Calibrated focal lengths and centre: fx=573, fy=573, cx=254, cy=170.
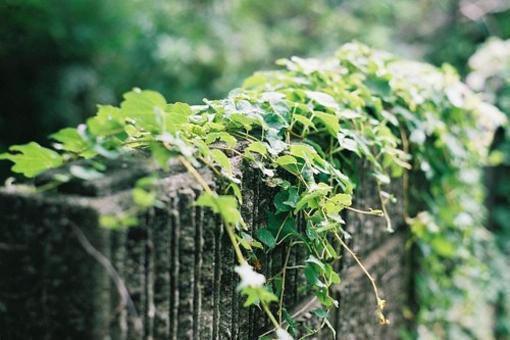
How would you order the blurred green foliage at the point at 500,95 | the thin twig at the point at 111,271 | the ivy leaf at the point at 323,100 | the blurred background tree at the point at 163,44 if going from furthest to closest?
the blurred background tree at the point at 163,44
the blurred green foliage at the point at 500,95
the ivy leaf at the point at 323,100
the thin twig at the point at 111,271

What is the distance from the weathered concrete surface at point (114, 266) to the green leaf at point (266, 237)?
0.37 feet

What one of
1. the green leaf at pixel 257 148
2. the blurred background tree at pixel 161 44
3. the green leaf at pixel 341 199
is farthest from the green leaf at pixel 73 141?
the blurred background tree at pixel 161 44

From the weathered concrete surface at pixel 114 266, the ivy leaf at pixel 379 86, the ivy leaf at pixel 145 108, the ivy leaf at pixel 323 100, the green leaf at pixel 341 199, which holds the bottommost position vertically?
the weathered concrete surface at pixel 114 266

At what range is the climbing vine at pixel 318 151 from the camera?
1.17 metres

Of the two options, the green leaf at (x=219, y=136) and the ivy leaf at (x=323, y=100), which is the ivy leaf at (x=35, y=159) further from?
the ivy leaf at (x=323, y=100)

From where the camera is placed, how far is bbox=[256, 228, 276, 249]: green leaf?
57.0 inches

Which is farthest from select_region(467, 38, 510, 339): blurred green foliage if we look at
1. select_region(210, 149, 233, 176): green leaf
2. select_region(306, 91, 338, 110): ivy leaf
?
select_region(210, 149, 233, 176): green leaf

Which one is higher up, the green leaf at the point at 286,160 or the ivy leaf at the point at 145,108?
the ivy leaf at the point at 145,108

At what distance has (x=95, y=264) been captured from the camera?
0.97 metres

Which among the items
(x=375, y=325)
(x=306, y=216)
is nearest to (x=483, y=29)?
(x=375, y=325)

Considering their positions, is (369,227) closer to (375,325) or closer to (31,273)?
(375,325)

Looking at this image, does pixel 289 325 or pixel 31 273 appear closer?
pixel 31 273

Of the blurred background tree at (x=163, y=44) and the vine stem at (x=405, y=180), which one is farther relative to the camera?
the blurred background tree at (x=163, y=44)

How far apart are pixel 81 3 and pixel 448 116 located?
4445 mm
